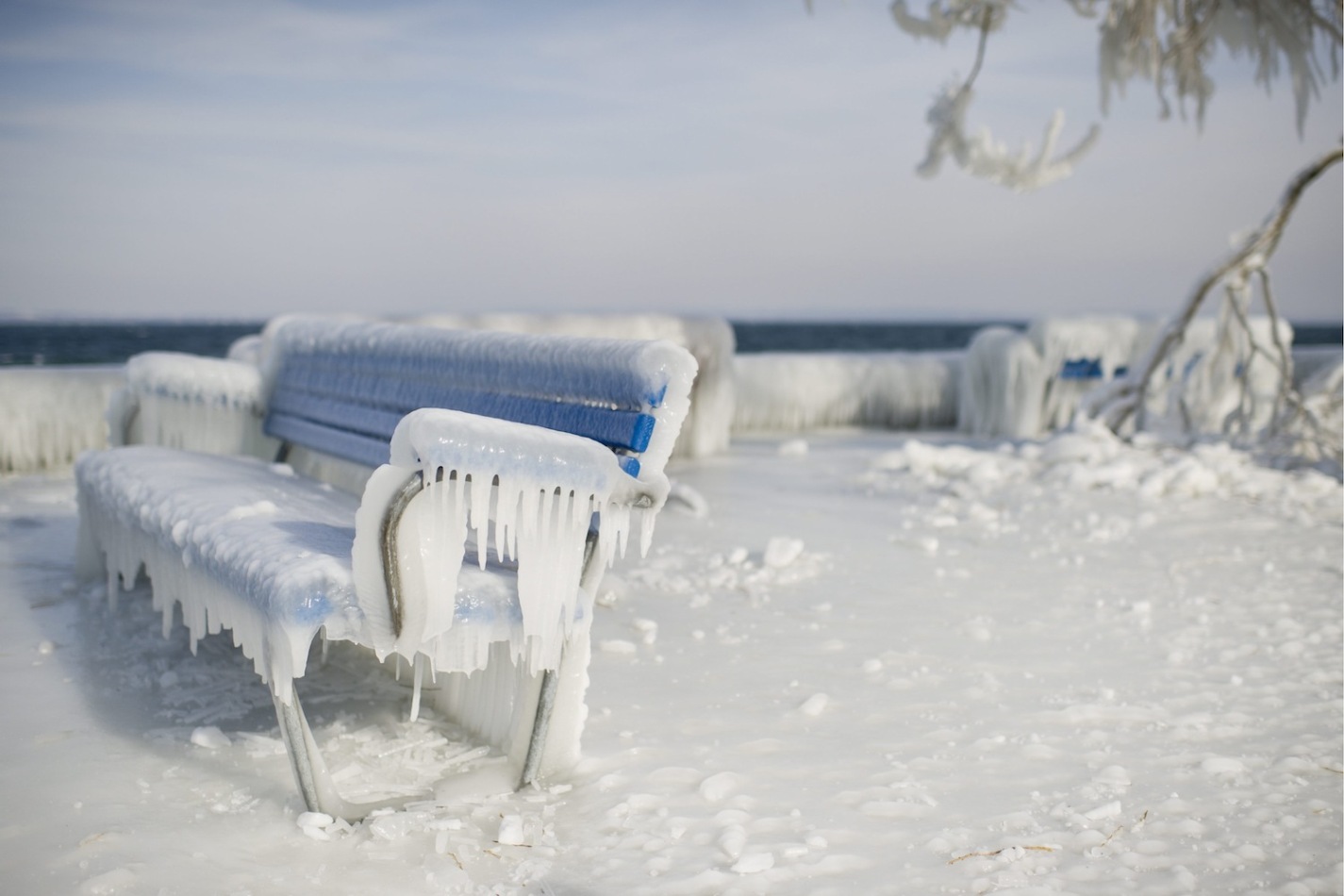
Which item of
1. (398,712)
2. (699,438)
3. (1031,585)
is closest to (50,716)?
(398,712)

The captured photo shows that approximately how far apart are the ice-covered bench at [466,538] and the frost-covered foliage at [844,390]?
5531 millimetres

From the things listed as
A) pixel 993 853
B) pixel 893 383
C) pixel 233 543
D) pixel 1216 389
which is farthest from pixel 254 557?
pixel 893 383

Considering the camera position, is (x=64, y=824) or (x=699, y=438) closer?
(x=64, y=824)

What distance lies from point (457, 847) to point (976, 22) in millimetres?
6144

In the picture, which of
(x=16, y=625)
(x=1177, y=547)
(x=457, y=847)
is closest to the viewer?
(x=457, y=847)

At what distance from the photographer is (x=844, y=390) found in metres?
8.41

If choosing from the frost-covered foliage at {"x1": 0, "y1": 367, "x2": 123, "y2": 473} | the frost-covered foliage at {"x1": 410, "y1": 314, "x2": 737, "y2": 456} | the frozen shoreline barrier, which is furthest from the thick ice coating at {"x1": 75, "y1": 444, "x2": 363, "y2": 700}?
the frost-covered foliage at {"x1": 0, "y1": 367, "x2": 123, "y2": 473}

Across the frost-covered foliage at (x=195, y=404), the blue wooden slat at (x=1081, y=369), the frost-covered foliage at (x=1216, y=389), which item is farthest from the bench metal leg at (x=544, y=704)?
the blue wooden slat at (x=1081, y=369)

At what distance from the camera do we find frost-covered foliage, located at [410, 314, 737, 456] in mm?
5508

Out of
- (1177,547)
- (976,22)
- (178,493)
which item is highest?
(976,22)

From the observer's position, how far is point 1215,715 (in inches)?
93.2

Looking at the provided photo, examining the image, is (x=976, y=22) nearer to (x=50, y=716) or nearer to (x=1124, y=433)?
(x=1124, y=433)

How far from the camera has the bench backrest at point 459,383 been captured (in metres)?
1.83

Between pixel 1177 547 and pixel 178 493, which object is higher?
pixel 178 493
